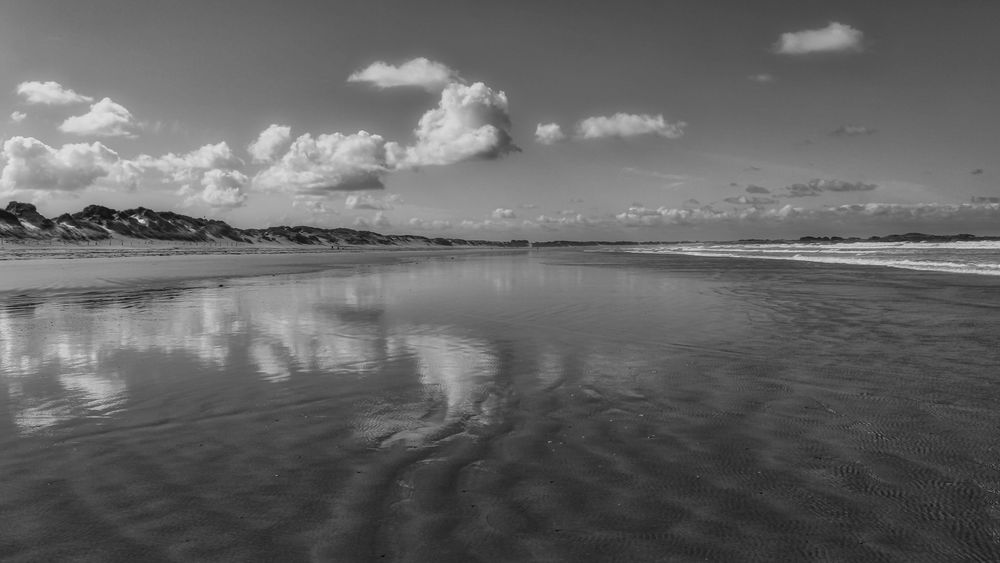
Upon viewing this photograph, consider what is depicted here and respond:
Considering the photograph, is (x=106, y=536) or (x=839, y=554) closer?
(x=839, y=554)

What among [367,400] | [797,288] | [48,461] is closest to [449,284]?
[797,288]

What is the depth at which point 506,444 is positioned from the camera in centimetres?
519

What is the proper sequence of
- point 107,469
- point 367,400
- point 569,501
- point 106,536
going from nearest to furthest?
point 106,536 → point 569,501 → point 107,469 → point 367,400

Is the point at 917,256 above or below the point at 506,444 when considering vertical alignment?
above

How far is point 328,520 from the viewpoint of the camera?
12.2 ft

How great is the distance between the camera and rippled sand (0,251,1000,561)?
3.49 meters

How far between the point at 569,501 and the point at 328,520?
1.78 metres

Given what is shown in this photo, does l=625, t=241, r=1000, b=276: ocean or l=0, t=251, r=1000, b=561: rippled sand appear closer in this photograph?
l=0, t=251, r=1000, b=561: rippled sand

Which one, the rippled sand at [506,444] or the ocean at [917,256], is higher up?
the ocean at [917,256]

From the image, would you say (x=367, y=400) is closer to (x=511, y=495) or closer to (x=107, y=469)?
(x=107, y=469)

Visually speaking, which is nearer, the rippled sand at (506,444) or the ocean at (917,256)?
the rippled sand at (506,444)

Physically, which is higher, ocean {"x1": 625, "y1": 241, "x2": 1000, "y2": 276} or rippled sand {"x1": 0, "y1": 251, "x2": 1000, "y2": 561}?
ocean {"x1": 625, "y1": 241, "x2": 1000, "y2": 276}

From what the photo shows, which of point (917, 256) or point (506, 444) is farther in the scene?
point (917, 256)

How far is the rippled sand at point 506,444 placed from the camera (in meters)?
3.49
